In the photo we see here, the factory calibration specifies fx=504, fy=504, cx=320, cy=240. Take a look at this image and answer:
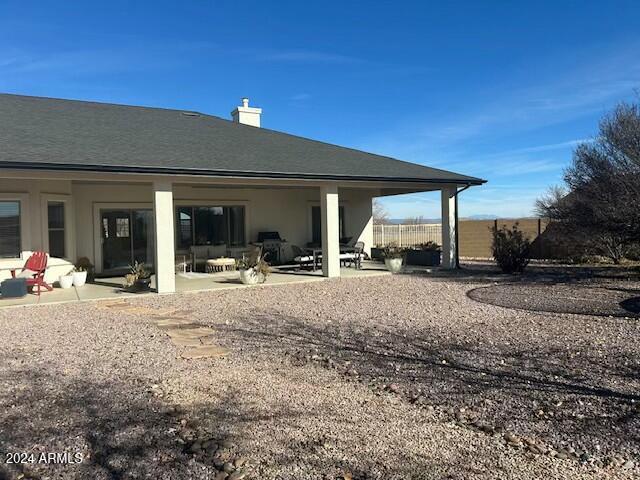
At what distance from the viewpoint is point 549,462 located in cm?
337

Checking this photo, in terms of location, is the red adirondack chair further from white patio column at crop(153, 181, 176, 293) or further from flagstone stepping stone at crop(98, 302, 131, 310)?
white patio column at crop(153, 181, 176, 293)

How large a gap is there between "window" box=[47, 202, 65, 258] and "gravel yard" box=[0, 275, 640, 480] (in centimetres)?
587

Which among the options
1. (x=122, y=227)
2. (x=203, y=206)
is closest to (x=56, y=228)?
(x=122, y=227)

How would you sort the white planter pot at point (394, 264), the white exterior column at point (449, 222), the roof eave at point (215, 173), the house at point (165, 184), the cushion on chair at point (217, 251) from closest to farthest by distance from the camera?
the roof eave at point (215, 173)
the house at point (165, 184)
the white planter pot at point (394, 264)
the white exterior column at point (449, 222)
the cushion on chair at point (217, 251)

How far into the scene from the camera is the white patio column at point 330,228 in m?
14.3

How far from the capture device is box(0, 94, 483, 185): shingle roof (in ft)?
36.8

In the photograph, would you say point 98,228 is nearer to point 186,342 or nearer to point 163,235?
point 163,235

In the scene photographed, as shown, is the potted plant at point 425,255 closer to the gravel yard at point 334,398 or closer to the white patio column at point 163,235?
the gravel yard at point 334,398

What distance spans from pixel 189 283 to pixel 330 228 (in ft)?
13.6

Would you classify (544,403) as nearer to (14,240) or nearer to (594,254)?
(14,240)

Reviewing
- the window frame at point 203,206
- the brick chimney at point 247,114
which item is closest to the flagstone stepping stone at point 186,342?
the window frame at point 203,206

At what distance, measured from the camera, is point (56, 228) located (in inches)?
549

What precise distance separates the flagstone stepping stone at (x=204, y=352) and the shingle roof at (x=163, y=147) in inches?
230

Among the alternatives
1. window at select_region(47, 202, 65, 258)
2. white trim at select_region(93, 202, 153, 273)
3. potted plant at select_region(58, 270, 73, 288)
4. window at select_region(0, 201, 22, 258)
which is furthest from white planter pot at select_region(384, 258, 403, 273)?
window at select_region(0, 201, 22, 258)
